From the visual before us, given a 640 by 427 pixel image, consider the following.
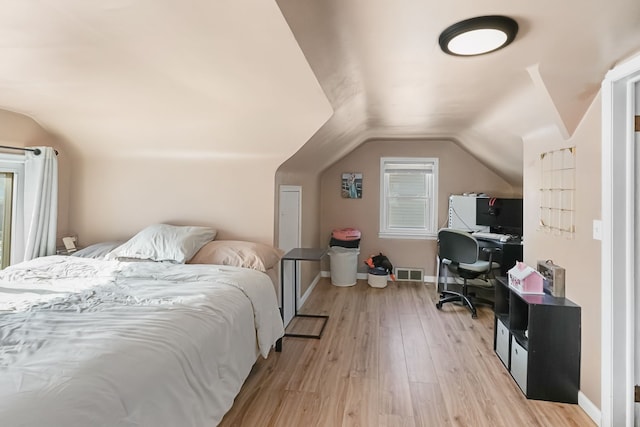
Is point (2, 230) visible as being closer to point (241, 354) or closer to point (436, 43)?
point (241, 354)

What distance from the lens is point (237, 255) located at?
2805 millimetres

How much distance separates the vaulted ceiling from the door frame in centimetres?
21

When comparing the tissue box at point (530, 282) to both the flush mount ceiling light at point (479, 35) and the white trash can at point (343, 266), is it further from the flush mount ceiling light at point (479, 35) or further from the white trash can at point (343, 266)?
the white trash can at point (343, 266)

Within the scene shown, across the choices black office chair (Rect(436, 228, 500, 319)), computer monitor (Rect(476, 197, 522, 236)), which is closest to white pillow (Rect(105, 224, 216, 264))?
black office chair (Rect(436, 228, 500, 319))

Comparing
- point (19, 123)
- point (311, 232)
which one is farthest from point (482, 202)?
point (19, 123)

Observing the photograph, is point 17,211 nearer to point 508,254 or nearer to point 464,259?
point 464,259

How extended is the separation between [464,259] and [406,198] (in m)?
1.73

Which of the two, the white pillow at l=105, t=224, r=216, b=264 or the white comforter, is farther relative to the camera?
the white pillow at l=105, t=224, r=216, b=264

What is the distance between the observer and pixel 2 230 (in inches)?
121

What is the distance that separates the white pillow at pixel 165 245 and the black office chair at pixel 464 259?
8.76ft

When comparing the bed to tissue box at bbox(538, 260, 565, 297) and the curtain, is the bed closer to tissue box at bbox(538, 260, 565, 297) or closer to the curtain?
the curtain

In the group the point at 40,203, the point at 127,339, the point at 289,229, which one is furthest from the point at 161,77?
the point at 289,229

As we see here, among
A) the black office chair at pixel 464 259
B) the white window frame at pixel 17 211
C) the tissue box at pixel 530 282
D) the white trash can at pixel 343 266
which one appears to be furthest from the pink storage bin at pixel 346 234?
the white window frame at pixel 17 211

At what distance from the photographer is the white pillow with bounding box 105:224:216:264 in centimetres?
279
